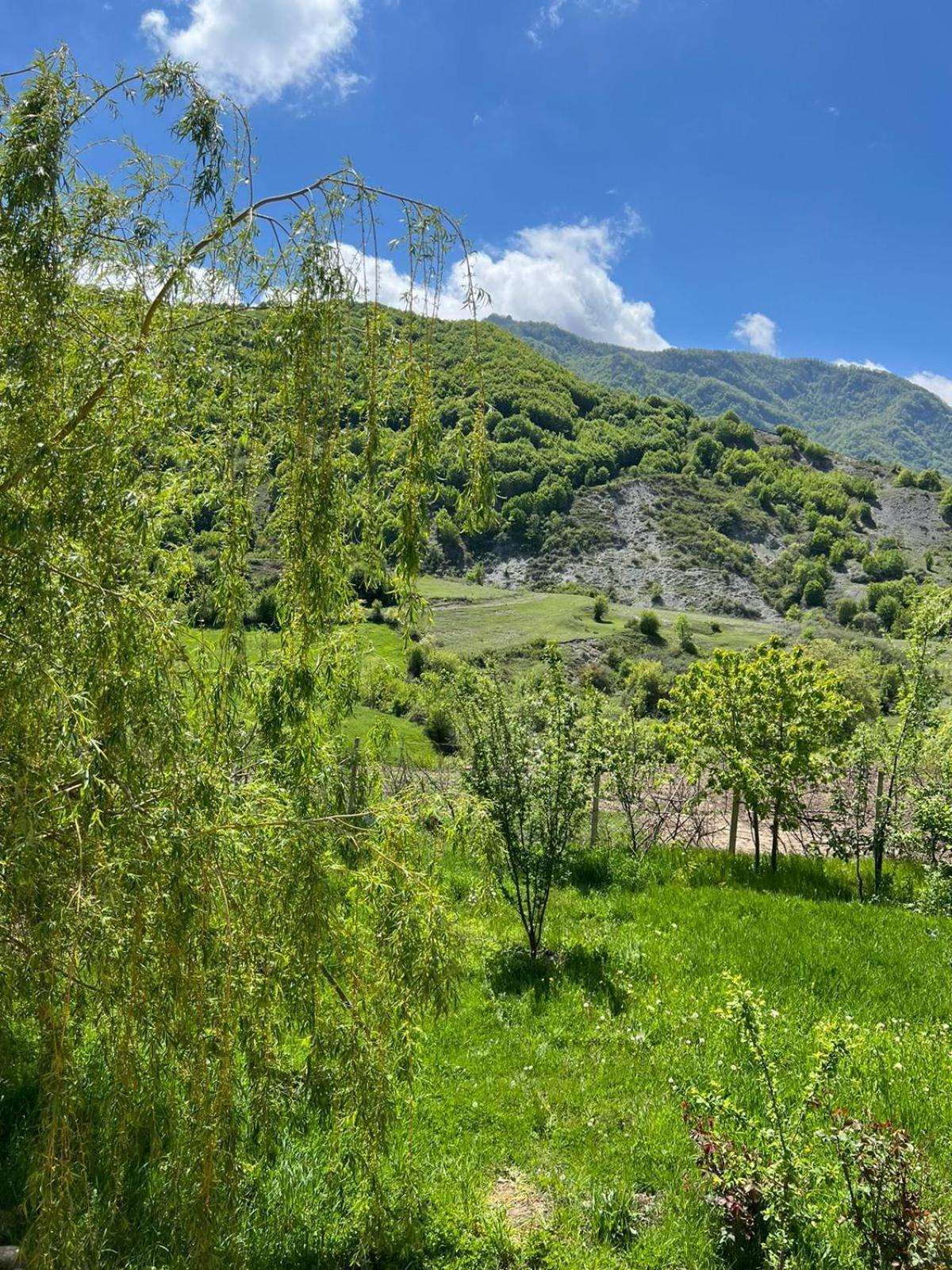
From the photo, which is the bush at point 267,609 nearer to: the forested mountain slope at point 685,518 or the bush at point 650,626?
the bush at point 650,626

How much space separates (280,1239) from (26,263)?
406 cm

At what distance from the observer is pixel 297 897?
2684mm

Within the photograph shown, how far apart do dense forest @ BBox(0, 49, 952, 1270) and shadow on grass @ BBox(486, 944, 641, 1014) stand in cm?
5

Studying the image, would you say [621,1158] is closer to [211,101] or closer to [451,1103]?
[451,1103]

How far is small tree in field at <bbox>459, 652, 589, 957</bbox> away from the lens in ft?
22.1

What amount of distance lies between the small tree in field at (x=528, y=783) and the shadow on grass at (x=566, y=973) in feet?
0.68

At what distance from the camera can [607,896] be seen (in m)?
8.43

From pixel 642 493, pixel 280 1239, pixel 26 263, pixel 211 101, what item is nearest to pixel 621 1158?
pixel 280 1239

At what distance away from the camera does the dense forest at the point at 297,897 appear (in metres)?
2.12

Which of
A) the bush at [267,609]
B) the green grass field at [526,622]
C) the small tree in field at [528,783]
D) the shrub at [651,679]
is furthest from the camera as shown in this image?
the green grass field at [526,622]

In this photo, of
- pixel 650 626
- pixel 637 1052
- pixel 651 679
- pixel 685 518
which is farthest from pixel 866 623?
pixel 637 1052

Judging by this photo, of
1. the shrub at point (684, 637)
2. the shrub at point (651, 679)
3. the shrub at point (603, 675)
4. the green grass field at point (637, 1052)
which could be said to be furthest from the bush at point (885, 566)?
the green grass field at point (637, 1052)

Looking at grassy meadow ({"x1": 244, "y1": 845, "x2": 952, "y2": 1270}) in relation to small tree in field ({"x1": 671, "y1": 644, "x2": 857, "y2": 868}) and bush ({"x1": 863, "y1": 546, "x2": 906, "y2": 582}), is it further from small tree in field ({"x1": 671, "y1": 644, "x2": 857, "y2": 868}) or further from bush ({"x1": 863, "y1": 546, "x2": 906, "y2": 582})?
bush ({"x1": 863, "y1": 546, "x2": 906, "y2": 582})

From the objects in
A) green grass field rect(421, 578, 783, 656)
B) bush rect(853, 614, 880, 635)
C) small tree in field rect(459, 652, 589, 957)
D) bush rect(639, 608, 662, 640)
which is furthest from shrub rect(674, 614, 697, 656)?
small tree in field rect(459, 652, 589, 957)
